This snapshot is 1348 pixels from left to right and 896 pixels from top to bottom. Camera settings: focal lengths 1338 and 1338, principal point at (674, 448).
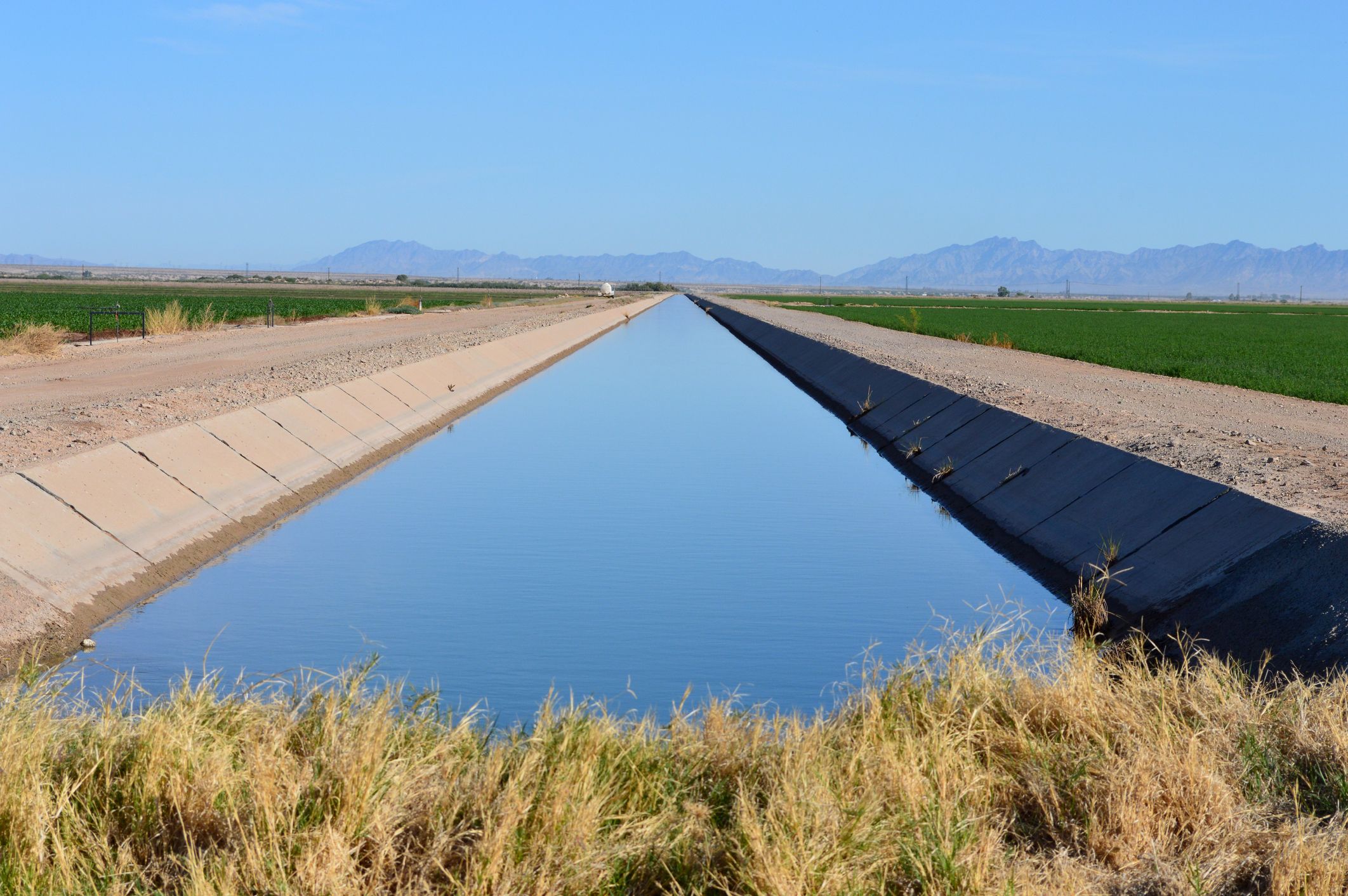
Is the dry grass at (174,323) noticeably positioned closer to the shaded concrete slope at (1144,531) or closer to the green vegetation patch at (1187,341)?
the green vegetation patch at (1187,341)

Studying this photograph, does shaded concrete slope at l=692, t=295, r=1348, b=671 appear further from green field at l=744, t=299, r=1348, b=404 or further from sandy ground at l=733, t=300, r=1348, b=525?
green field at l=744, t=299, r=1348, b=404

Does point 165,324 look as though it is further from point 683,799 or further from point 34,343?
point 683,799

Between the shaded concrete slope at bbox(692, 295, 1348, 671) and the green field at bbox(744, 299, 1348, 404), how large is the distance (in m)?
8.54

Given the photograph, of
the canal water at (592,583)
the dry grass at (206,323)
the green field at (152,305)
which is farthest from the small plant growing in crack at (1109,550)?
the dry grass at (206,323)

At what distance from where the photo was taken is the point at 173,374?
2398 cm

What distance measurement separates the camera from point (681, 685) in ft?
25.8

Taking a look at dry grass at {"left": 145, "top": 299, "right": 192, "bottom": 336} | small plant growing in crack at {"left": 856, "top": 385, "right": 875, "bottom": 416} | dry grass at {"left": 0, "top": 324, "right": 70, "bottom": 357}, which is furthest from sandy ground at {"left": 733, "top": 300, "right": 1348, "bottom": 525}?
dry grass at {"left": 145, "top": 299, "right": 192, "bottom": 336}

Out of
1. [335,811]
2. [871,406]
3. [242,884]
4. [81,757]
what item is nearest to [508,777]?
[335,811]

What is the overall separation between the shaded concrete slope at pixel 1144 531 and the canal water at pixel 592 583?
52cm

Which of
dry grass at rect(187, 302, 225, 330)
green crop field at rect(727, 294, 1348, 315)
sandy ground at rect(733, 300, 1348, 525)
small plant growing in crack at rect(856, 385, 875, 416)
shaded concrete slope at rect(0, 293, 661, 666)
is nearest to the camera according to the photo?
shaded concrete slope at rect(0, 293, 661, 666)

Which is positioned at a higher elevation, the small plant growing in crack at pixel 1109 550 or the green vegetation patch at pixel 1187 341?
the green vegetation patch at pixel 1187 341

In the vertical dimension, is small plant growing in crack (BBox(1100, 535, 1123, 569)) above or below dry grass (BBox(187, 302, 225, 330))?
below

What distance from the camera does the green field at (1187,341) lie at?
28.3 meters

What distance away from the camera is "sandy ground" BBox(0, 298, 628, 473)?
14320 millimetres
